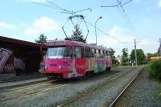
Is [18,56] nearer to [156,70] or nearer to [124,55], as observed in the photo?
[156,70]

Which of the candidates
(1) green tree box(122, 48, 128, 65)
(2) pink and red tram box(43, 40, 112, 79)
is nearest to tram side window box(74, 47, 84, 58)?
(2) pink and red tram box(43, 40, 112, 79)

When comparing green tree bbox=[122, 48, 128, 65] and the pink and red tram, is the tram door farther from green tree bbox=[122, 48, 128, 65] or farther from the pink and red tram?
green tree bbox=[122, 48, 128, 65]

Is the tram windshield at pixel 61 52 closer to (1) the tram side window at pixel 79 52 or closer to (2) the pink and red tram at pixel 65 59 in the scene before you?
(2) the pink and red tram at pixel 65 59

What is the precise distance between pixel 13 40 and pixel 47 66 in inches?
206

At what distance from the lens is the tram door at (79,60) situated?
1813 centimetres

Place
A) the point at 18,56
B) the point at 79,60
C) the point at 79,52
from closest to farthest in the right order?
the point at 79,60
the point at 79,52
the point at 18,56

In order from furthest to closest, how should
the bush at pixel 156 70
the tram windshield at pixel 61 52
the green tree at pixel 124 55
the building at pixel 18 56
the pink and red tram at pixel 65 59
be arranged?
the green tree at pixel 124 55
the building at pixel 18 56
the bush at pixel 156 70
the tram windshield at pixel 61 52
the pink and red tram at pixel 65 59

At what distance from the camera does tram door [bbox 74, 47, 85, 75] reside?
18.1m

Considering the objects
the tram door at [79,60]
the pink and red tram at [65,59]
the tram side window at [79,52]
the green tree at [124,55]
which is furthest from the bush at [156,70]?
the green tree at [124,55]

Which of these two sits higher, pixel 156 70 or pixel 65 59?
pixel 65 59

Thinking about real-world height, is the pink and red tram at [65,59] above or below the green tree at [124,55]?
below

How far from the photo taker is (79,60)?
18594 millimetres

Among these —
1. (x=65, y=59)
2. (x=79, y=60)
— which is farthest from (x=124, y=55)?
(x=65, y=59)

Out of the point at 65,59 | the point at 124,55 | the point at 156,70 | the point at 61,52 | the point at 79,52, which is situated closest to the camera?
the point at 65,59
